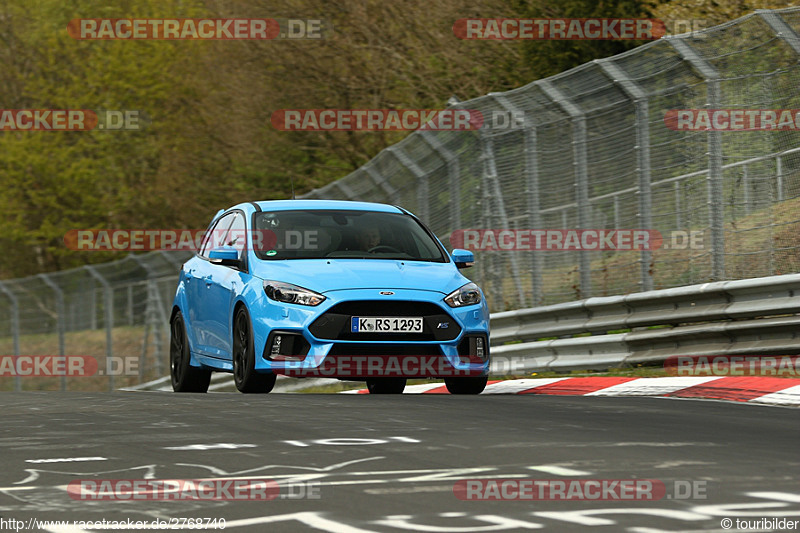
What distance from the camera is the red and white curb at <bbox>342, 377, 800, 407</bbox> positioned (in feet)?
34.1

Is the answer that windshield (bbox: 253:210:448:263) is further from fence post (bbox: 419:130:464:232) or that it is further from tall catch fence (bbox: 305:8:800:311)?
fence post (bbox: 419:130:464:232)

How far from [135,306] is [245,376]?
47.2 feet

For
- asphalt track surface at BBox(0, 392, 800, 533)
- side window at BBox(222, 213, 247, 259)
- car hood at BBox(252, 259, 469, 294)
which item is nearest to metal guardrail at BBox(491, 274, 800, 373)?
asphalt track surface at BBox(0, 392, 800, 533)

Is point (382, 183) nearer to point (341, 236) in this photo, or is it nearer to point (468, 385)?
point (341, 236)

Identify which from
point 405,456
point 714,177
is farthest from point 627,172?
point 405,456

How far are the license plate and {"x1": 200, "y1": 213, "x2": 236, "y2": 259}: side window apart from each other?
263 centimetres

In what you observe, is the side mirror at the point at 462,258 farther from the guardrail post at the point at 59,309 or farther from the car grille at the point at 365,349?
the guardrail post at the point at 59,309

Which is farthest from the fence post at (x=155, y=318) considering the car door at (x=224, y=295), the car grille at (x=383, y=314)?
the car grille at (x=383, y=314)

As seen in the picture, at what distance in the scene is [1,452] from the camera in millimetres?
7625

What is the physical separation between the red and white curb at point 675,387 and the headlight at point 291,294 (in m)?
2.47

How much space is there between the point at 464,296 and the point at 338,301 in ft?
3.61

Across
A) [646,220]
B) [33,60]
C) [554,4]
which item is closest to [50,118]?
[33,60]

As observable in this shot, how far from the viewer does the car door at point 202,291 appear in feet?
42.1

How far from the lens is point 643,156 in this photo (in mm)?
13828
